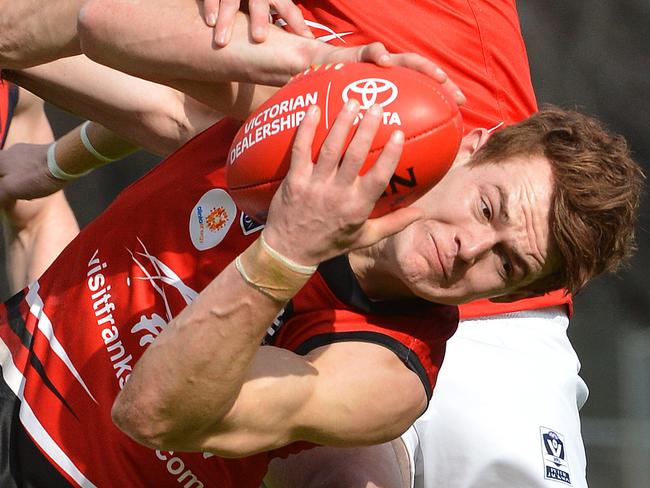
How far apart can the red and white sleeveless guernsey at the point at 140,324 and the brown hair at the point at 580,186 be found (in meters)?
0.28

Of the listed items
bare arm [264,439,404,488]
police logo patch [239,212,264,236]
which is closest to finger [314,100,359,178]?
police logo patch [239,212,264,236]

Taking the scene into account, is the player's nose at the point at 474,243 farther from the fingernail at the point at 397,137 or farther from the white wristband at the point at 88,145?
the white wristband at the point at 88,145

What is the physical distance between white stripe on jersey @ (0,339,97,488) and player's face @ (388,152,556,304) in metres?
0.77

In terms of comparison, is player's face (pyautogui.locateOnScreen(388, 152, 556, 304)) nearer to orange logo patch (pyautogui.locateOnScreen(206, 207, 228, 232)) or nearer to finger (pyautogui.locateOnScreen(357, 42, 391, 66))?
orange logo patch (pyautogui.locateOnScreen(206, 207, 228, 232))

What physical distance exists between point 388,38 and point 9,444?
1.36 metres

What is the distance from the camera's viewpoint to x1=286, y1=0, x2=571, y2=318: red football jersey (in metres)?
2.92

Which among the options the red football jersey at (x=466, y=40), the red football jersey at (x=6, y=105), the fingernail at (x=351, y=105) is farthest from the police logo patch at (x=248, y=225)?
the red football jersey at (x=6, y=105)

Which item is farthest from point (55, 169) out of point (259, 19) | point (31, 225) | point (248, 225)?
point (259, 19)

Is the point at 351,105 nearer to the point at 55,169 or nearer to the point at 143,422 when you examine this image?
the point at 143,422

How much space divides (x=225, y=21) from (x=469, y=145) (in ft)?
2.10

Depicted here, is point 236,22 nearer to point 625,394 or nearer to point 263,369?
point 263,369

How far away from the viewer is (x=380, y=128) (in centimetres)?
167

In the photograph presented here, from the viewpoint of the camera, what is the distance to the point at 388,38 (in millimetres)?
2949

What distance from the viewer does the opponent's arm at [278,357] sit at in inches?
64.2
